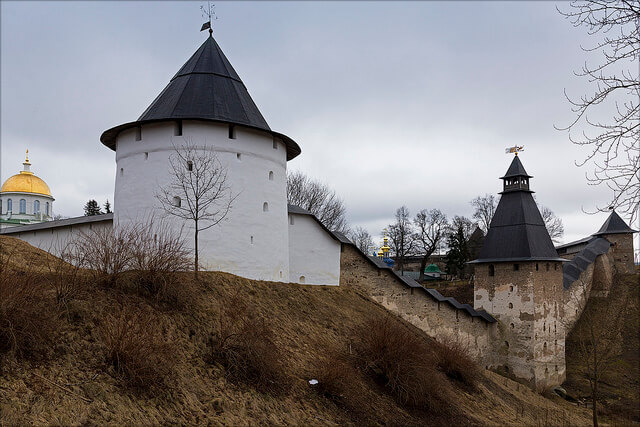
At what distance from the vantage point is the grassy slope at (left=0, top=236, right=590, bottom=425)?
5688 millimetres

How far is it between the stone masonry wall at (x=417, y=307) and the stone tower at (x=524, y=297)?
0.95 m

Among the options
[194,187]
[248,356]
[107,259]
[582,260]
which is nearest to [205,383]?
[248,356]

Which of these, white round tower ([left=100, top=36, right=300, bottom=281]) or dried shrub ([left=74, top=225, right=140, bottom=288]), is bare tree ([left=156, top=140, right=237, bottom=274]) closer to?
white round tower ([left=100, top=36, right=300, bottom=281])

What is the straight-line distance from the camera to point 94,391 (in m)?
6.02

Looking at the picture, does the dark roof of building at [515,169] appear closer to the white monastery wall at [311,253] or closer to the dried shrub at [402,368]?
the white monastery wall at [311,253]

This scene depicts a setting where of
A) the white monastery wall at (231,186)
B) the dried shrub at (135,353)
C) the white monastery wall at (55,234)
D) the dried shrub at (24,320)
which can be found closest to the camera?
the dried shrub at (24,320)

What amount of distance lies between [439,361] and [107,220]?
1040 centimetres

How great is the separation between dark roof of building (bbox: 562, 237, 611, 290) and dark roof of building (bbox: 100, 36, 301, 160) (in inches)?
627

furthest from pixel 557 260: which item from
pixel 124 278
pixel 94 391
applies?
pixel 94 391

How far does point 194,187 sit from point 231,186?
0.93m

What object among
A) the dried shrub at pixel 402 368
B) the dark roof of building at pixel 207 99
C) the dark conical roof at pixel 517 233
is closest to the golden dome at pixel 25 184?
the dark roof of building at pixel 207 99

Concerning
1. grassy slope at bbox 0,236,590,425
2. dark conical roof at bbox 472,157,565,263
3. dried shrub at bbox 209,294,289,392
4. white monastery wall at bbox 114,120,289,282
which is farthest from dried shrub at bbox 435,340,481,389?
dark conical roof at bbox 472,157,565,263

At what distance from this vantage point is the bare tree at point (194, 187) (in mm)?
12875

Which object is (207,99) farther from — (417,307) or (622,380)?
(622,380)
